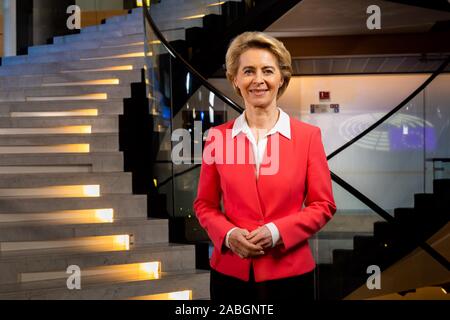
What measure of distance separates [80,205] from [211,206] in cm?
332

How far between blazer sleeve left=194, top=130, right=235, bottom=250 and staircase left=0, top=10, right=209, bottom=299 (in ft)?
7.78

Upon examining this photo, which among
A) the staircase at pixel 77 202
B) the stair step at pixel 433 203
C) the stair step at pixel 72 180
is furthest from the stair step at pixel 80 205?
the stair step at pixel 433 203

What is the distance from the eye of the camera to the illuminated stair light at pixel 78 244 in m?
4.77

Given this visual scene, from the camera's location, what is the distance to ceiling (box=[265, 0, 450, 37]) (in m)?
9.22

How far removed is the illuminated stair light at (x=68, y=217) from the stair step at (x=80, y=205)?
0.02m

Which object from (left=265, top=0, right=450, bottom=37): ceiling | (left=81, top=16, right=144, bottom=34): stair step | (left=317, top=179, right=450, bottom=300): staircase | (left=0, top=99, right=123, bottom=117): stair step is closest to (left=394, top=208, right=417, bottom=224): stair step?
(left=317, top=179, right=450, bottom=300): staircase

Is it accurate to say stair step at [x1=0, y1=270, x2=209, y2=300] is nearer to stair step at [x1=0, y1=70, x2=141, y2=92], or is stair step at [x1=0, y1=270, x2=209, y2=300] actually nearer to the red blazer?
the red blazer

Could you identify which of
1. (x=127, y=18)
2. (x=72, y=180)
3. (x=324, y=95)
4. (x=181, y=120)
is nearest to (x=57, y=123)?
(x=72, y=180)

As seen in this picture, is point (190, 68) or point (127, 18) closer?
point (190, 68)

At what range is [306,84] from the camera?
36.3ft

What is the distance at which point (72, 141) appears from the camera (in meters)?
5.91

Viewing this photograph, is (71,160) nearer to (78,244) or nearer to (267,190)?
(78,244)

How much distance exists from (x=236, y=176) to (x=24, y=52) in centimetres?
755
